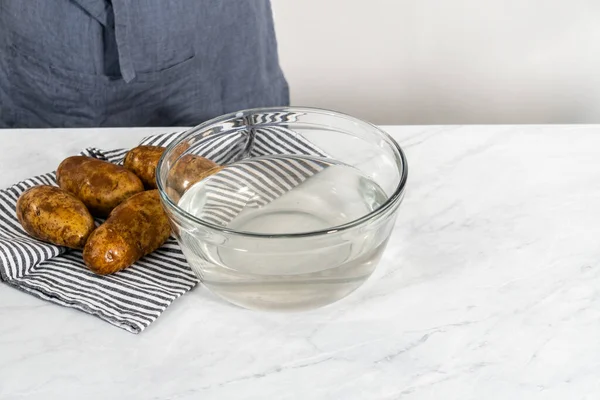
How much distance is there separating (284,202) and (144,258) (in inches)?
5.9

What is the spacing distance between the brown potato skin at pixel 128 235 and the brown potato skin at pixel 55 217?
1.1 inches

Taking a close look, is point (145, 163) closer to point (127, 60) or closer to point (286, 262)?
point (286, 262)

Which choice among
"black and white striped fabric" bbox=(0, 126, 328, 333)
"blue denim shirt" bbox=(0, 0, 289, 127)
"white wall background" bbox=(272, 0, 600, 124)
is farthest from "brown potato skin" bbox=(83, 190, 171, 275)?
"white wall background" bbox=(272, 0, 600, 124)

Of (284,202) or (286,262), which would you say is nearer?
(286,262)

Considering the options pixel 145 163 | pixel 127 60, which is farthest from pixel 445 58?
pixel 145 163

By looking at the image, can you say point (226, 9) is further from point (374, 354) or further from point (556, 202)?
point (374, 354)

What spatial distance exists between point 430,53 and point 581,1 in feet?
1.08

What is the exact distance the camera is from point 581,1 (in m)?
1.59

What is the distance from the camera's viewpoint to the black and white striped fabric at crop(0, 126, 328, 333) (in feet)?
2.24

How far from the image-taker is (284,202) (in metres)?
0.76

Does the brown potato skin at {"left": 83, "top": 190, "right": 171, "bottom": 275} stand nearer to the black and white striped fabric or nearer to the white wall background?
the black and white striped fabric

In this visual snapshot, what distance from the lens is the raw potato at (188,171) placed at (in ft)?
2.45

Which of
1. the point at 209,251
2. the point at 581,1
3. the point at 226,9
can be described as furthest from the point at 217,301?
the point at 581,1

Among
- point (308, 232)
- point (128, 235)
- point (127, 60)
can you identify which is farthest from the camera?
point (127, 60)
